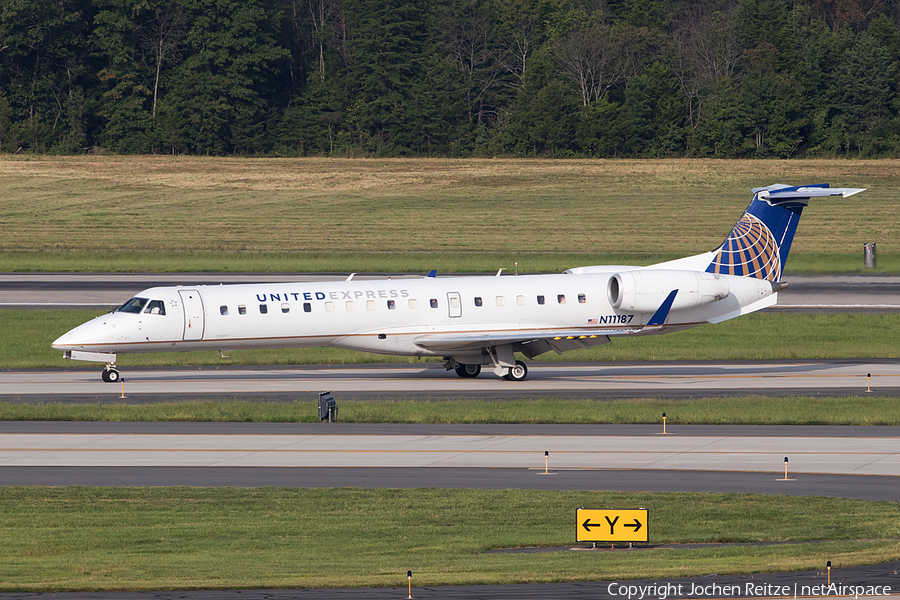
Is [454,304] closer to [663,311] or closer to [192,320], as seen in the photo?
[663,311]

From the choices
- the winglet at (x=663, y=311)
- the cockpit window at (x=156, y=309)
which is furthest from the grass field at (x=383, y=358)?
the winglet at (x=663, y=311)

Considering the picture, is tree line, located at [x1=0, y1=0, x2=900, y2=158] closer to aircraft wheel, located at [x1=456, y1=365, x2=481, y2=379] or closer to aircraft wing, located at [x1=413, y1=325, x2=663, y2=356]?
aircraft wing, located at [x1=413, y1=325, x2=663, y2=356]

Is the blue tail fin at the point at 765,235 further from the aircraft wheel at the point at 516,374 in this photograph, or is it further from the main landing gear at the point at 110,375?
the main landing gear at the point at 110,375

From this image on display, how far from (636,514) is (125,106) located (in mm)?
106212

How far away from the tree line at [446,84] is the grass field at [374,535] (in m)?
92.4

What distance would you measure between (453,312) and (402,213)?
55963 mm

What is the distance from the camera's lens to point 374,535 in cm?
1836

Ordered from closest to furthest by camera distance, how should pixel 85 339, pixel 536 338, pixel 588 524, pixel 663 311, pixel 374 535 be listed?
pixel 588 524, pixel 374 535, pixel 85 339, pixel 536 338, pixel 663 311

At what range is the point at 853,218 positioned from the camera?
8781 centimetres

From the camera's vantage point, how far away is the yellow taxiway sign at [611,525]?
16844 millimetres

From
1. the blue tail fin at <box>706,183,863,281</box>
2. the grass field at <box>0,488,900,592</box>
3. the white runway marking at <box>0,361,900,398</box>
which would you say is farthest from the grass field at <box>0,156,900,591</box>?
the blue tail fin at <box>706,183,863,281</box>

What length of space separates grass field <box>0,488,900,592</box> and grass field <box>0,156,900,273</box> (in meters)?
40.9

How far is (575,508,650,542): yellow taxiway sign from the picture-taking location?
55.3 feet

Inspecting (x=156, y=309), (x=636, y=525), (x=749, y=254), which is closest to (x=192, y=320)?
(x=156, y=309)
